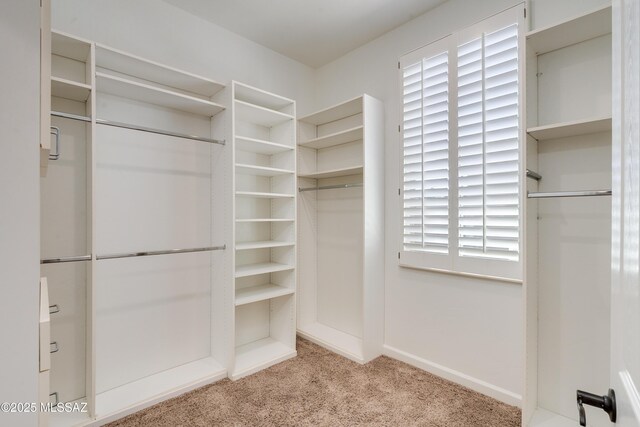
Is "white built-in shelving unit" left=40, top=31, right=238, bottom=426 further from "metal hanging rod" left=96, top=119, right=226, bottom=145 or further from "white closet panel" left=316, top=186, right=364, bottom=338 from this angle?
"white closet panel" left=316, top=186, right=364, bottom=338

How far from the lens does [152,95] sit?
213cm

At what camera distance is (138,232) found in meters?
2.21

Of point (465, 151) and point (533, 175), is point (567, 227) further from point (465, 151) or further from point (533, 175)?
point (465, 151)

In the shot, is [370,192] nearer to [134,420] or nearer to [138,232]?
[138,232]

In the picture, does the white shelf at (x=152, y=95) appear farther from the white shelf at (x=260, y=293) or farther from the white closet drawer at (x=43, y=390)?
the white closet drawer at (x=43, y=390)

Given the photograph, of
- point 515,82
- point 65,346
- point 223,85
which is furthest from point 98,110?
point 515,82

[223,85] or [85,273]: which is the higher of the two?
[223,85]

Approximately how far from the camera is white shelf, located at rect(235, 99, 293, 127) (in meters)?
2.49

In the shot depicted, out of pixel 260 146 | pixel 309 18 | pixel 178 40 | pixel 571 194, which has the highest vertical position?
pixel 309 18

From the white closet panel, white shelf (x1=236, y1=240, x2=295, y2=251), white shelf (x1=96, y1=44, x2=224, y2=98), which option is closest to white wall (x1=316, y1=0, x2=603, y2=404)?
the white closet panel

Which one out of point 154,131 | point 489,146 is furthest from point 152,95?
point 489,146

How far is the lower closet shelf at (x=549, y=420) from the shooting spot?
171 cm

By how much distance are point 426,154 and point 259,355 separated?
85.2 inches

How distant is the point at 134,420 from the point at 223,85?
2311mm
